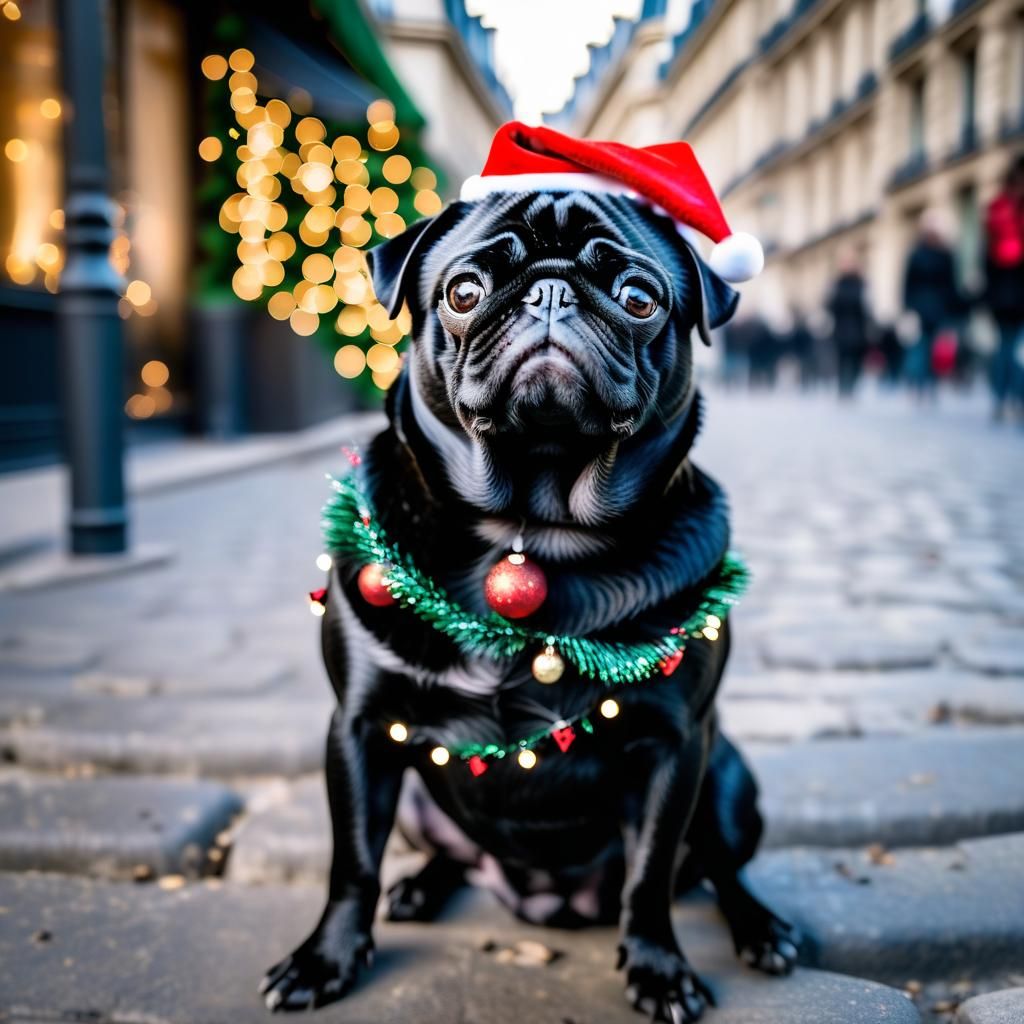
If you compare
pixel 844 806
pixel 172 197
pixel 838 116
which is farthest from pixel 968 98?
pixel 844 806

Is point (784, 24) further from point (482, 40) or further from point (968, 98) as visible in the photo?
point (482, 40)

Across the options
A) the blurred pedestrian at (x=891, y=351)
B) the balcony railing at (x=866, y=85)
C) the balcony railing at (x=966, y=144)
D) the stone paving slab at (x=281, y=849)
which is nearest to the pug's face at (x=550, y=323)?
the stone paving slab at (x=281, y=849)

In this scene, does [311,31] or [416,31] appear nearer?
[311,31]

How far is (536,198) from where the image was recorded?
1.35m

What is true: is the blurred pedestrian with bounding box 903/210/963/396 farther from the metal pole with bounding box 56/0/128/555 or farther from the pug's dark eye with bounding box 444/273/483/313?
the pug's dark eye with bounding box 444/273/483/313

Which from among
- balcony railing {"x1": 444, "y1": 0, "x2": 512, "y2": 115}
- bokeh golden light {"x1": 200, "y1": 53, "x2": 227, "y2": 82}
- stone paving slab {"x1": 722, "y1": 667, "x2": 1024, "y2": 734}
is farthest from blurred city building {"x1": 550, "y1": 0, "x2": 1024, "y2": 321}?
stone paving slab {"x1": 722, "y1": 667, "x2": 1024, "y2": 734}

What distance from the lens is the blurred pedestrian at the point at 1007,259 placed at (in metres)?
8.12

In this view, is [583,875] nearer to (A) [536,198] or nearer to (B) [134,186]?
(A) [536,198]

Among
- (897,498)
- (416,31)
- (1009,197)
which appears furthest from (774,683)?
(416,31)

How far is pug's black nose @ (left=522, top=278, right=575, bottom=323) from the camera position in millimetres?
1240

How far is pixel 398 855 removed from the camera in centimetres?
187

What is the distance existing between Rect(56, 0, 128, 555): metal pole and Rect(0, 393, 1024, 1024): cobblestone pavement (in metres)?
0.38

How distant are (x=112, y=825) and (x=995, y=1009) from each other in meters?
1.43

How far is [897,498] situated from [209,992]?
16.6 ft
